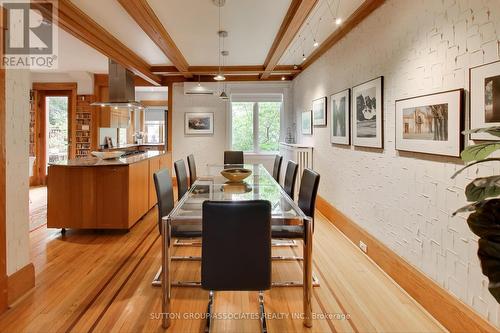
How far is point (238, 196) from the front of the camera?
8.34ft

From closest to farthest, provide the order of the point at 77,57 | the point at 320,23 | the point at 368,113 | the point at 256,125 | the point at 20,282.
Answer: the point at 20,282 → the point at 368,113 → the point at 320,23 → the point at 77,57 → the point at 256,125

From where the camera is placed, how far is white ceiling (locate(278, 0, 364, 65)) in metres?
3.42

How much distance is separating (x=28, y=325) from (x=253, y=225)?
5.52ft

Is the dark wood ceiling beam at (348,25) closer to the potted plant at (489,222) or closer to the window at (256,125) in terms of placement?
the window at (256,125)

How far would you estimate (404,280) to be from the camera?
8.29 ft

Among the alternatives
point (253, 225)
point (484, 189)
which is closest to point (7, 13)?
point (253, 225)

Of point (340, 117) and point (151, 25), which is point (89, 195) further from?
point (340, 117)

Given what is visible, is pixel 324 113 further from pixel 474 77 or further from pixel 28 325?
pixel 28 325

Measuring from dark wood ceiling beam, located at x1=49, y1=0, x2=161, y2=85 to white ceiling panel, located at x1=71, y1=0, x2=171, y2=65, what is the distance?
7 cm

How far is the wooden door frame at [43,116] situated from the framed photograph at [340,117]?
6.00 m

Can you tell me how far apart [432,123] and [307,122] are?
3692mm

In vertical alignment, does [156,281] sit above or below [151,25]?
below

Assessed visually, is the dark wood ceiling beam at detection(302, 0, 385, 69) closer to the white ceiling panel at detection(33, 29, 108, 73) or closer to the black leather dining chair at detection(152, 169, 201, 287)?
the black leather dining chair at detection(152, 169, 201, 287)

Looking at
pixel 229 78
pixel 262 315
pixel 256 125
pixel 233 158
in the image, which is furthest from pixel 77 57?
pixel 262 315
